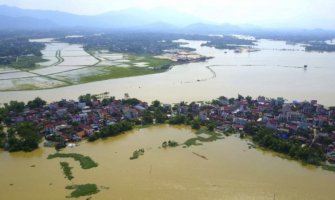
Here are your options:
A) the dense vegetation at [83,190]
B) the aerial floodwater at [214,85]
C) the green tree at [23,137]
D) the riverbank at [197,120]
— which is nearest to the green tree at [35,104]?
the riverbank at [197,120]

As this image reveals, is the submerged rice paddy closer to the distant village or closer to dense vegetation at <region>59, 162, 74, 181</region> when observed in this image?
the distant village

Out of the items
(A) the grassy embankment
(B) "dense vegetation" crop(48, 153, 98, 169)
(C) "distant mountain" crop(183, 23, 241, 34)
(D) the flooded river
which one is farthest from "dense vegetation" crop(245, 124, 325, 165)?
(C) "distant mountain" crop(183, 23, 241, 34)

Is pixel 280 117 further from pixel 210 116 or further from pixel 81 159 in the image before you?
pixel 81 159

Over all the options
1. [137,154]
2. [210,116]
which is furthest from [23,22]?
[137,154]

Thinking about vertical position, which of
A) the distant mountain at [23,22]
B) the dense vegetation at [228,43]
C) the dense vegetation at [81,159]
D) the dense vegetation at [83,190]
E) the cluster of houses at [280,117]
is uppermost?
the distant mountain at [23,22]

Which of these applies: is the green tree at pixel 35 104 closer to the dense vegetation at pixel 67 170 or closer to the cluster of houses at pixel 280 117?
the cluster of houses at pixel 280 117
